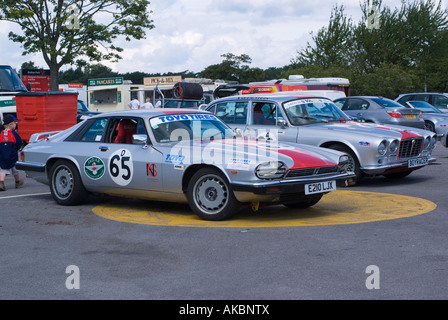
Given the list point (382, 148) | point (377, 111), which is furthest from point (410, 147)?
point (377, 111)

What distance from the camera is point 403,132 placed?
35.6 feet

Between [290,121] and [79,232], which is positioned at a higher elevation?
[290,121]

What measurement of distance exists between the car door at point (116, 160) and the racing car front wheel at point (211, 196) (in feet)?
1.83

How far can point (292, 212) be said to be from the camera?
27.1ft

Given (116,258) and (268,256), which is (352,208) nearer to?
(268,256)

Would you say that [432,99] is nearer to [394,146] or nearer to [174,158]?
[394,146]

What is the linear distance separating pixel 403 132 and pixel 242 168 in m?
4.70

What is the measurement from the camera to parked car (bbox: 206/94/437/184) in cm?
1038

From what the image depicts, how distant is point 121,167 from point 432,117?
16915 mm

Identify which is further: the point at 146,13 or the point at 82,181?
the point at 146,13

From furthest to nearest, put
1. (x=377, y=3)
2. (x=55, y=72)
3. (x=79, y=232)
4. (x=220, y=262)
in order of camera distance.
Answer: (x=377, y=3), (x=55, y=72), (x=79, y=232), (x=220, y=262)

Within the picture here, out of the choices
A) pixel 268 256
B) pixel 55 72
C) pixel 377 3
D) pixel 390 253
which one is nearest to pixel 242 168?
pixel 268 256

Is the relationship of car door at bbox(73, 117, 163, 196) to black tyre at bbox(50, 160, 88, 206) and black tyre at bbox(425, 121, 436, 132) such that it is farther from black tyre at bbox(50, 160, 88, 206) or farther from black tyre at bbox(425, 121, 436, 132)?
black tyre at bbox(425, 121, 436, 132)

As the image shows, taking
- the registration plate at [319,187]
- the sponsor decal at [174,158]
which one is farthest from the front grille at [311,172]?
the sponsor decal at [174,158]
